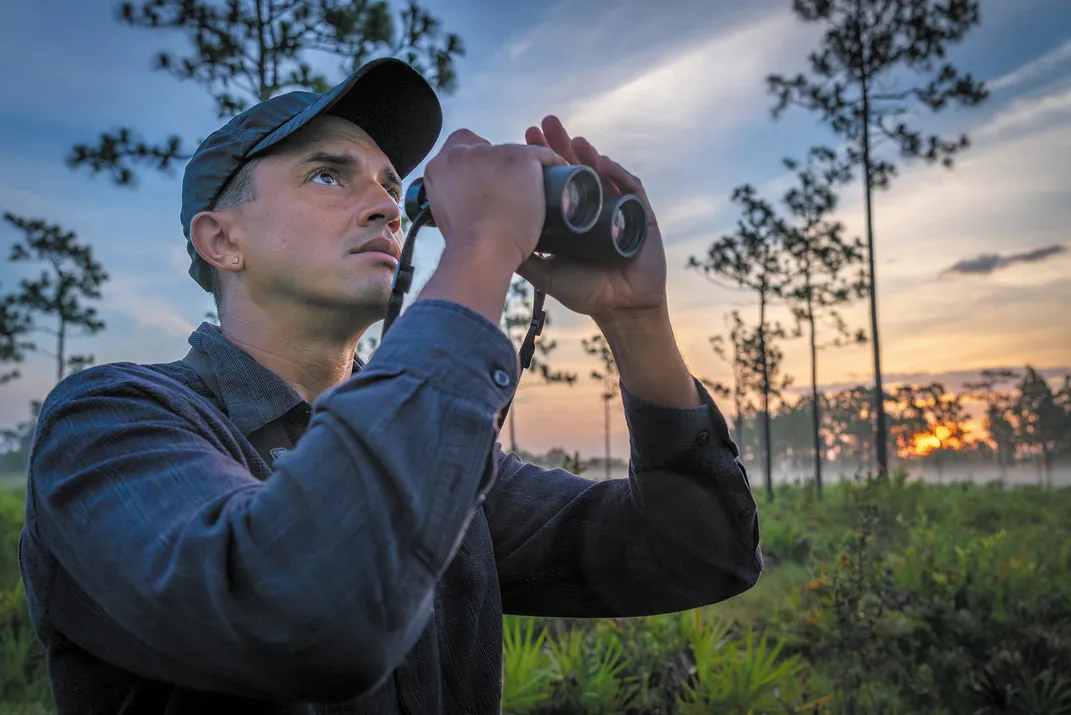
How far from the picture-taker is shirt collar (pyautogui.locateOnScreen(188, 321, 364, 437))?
1677mm

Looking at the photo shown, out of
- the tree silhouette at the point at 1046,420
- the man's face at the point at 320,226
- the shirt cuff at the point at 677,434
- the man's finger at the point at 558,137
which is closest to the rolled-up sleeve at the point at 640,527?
the shirt cuff at the point at 677,434

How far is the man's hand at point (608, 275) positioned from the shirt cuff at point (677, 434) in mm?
201

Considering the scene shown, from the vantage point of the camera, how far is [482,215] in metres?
1.29

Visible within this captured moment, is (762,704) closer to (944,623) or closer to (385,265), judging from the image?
(385,265)

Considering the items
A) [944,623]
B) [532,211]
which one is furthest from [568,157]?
[944,623]

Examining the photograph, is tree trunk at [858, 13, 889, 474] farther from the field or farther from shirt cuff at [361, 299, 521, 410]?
shirt cuff at [361, 299, 521, 410]

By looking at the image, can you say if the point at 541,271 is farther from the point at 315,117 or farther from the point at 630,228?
the point at 315,117

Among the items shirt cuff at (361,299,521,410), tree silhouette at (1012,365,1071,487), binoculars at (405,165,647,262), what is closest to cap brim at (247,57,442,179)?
binoculars at (405,165,647,262)

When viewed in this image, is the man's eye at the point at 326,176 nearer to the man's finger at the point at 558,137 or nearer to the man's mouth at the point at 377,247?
the man's mouth at the point at 377,247

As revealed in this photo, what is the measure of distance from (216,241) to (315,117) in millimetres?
419

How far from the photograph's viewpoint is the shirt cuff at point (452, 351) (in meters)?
1.16

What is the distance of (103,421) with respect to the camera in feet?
4.19

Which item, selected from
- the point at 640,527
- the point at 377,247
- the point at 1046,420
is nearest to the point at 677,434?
the point at 640,527

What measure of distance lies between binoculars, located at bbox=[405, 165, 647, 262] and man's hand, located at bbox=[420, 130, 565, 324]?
56mm
